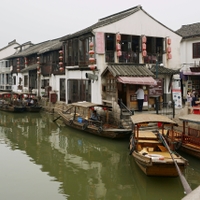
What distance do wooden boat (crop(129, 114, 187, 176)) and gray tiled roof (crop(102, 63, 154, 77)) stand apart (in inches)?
158

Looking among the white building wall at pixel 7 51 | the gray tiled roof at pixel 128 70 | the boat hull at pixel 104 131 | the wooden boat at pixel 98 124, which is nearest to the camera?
the boat hull at pixel 104 131

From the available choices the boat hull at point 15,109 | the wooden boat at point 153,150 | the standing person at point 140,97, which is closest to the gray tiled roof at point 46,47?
the boat hull at point 15,109

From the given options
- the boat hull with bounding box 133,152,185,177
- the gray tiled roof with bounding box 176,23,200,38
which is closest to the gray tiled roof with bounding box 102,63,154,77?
Result: the gray tiled roof with bounding box 176,23,200,38

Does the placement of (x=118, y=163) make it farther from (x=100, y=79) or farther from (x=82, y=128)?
(x=100, y=79)

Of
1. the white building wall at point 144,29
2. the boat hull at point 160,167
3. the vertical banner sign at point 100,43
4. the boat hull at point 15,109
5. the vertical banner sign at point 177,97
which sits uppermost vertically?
the white building wall at point 144,29

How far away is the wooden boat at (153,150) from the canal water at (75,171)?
1.84 feet

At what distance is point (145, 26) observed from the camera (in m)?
19.7

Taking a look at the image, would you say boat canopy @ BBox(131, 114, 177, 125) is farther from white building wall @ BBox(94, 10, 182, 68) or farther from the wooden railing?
white building wall @ BBox(94, 10, 182, 68)

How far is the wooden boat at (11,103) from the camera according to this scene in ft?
87.7

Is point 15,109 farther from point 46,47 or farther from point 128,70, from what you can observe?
point 128,70

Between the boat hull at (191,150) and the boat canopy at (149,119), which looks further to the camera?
the boat hull at (191,150)

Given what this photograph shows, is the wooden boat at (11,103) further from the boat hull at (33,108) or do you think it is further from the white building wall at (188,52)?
the white building wall at (188,52)

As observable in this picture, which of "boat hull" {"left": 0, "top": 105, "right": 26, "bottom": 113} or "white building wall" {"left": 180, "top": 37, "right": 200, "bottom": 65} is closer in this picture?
"white building wall" {"left": 180, "top": 37, "right": 200, "bottom": 65}

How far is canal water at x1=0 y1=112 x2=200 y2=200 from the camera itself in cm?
894
